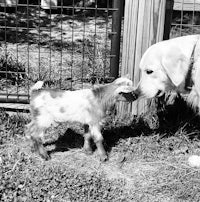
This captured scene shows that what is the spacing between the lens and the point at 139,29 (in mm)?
4699

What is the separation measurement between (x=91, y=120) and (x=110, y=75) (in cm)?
112

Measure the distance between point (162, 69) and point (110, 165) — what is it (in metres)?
1.05

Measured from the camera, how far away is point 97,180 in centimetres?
377

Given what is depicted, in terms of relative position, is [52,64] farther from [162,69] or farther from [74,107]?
[162,69]

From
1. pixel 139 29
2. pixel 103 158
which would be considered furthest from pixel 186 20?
pixel 103 158

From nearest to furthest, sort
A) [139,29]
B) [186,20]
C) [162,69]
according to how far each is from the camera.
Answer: [162,69]
[139,29]
[186,20]

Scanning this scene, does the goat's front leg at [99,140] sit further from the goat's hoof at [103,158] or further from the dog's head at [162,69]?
the dog's head at [162,69]

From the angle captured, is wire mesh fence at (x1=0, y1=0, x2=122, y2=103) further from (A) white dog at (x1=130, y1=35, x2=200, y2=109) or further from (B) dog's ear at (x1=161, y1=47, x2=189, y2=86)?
(B) dog's ear at (x1=161, y1=47, x2=189, y2=86)

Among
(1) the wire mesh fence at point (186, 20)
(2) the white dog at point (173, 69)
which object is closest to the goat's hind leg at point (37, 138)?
(2) the white dog at point (173, 69)

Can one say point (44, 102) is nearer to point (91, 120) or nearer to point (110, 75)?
point (91, 120)

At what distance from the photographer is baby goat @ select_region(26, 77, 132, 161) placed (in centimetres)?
408

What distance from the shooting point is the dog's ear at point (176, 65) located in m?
3.95

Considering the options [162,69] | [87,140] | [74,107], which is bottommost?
[87,140]

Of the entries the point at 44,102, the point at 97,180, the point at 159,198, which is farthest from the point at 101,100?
the point at 159,198
